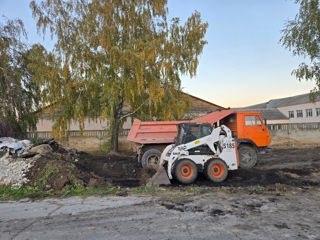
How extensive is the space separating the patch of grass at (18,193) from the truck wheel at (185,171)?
3.69 m

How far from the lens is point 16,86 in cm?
1373

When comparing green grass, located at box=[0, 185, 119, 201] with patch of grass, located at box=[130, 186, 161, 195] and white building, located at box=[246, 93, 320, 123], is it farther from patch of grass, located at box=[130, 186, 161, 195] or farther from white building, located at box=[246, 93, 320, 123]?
white building, located at box=[246, 93, 320, 123]

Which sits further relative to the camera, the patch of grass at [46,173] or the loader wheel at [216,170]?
the loader wheel at [216,170]

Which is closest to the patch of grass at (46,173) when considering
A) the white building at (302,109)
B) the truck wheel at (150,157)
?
the truck wheel at (150,157)

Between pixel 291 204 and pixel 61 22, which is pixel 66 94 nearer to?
pixel 61 22

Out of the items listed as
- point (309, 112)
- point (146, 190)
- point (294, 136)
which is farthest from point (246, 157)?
point (309, 112)

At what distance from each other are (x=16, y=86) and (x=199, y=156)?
40.3 feet

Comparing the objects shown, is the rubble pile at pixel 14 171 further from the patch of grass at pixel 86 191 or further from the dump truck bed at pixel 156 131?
the dump truck bed at pixel 156 131

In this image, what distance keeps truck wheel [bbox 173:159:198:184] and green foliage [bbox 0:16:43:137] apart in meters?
11.2

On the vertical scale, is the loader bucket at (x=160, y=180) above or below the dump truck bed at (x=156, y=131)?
below

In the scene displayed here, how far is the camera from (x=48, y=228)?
3.95 m

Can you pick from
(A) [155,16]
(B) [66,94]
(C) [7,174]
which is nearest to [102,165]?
(C) [7,174]

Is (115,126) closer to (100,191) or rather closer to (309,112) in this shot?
(100,191)

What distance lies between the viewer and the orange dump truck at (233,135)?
9062 mm
